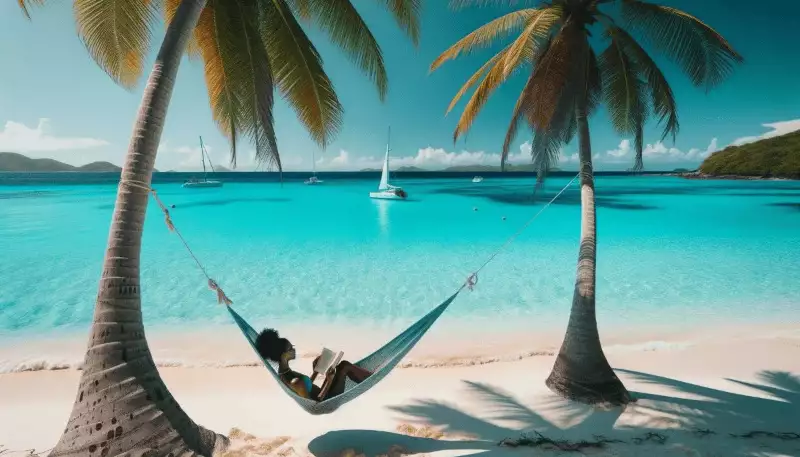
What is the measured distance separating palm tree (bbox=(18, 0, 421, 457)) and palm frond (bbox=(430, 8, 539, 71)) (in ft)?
2.22

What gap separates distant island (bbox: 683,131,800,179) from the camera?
3197cm

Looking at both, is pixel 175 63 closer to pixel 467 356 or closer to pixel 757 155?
pixel 467 356

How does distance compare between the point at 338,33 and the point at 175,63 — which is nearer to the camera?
the point at 175,63

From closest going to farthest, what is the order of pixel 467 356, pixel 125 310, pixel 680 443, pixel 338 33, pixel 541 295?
pixel 125 310, pixel 680 443, pixel 338 33, pixel 467 356, pixel 541 295

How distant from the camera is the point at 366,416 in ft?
9.01

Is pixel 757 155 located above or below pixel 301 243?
above

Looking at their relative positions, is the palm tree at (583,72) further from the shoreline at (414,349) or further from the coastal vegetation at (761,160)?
the coastal vegetation at (761,160)

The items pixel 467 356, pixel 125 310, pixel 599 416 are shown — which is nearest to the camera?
pixel 125 310

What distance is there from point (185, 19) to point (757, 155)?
46.0 metres

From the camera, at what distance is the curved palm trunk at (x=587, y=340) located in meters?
2.71

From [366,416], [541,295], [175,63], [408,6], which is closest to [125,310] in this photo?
[175,63]

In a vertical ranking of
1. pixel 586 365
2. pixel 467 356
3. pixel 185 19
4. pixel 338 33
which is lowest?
pixel 467 356

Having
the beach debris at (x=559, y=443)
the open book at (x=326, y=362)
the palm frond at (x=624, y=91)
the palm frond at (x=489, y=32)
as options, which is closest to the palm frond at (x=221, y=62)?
the open book at (x=326, y=362)

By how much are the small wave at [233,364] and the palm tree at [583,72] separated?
846 millimetres
